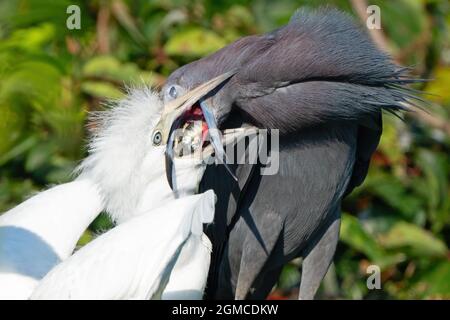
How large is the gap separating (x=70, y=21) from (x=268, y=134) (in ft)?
4.77

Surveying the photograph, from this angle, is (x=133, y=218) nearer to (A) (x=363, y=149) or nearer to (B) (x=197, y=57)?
(A) (x=363, y=149)

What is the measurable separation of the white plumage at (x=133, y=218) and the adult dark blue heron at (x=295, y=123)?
14 cm

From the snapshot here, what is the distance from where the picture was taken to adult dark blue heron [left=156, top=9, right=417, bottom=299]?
233 cm

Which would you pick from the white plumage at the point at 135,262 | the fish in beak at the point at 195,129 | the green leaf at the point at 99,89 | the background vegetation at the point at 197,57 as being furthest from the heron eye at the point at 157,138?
the green leaf at the point at 99,89

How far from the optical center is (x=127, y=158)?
237 cm

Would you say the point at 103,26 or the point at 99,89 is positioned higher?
the point at 103,26

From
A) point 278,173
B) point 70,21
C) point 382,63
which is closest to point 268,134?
point 278,173

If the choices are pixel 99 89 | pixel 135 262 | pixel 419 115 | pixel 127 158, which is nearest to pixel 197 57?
pixel 99 89

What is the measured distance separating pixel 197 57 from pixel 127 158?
1568 millimetres

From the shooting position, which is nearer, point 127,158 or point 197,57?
point 127,158

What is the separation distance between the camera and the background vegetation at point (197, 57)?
143 inches

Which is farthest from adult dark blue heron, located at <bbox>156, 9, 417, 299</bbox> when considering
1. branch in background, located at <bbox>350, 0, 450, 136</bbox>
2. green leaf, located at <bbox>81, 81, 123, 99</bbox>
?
branch in background, located at <bbox>350, 0, 450, 136</bbox>

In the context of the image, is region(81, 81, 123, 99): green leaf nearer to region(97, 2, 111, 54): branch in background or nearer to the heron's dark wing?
region(97, 2, 111, 54): branch in background

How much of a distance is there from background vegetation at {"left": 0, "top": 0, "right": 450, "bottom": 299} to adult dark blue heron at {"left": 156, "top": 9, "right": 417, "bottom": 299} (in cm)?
92
